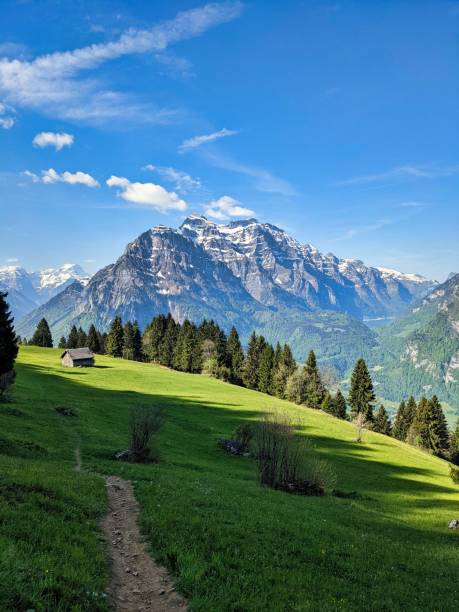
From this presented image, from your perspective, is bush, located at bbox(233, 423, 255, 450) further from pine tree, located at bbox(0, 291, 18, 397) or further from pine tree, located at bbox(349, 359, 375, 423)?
pine tree, located at bbox(349, 359, 375, 423)

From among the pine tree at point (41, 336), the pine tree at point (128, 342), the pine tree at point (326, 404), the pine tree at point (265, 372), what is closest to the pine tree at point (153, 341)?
the pine tree at point (128, 342)

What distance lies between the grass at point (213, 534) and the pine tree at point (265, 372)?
8924cm

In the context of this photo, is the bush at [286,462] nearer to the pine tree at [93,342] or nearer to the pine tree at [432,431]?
the pine tree at [432,431]

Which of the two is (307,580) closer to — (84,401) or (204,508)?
(204,508)

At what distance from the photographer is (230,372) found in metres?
138

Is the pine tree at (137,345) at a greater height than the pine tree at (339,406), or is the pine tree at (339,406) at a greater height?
the pine tree at (137,345)

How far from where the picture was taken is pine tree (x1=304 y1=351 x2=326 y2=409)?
4791 inches

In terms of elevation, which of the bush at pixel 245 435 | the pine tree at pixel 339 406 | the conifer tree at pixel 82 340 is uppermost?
the conifer tree at pixel 82 340

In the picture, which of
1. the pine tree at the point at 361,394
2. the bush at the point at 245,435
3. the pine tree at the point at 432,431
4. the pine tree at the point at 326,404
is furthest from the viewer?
the pine tree at the point at 326,404

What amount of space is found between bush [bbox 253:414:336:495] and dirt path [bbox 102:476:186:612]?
730 inches

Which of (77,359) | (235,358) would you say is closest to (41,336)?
(77,359)

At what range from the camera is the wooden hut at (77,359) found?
106m

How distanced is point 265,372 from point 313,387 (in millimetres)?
18850

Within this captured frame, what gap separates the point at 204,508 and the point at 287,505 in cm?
842
